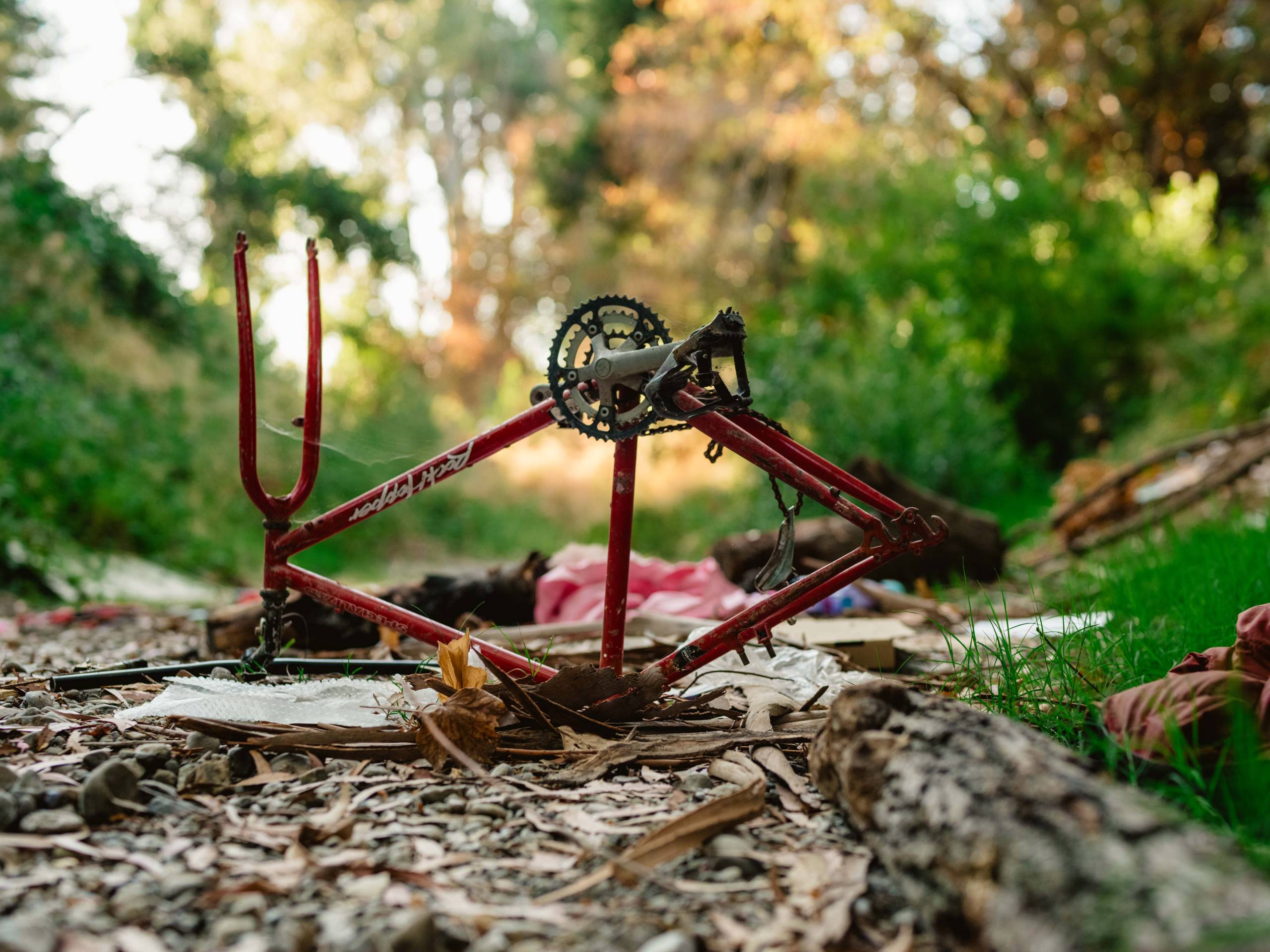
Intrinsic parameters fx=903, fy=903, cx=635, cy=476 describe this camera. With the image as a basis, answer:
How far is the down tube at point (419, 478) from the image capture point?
2.15 m

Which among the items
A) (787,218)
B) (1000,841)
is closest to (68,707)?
(1000,841)

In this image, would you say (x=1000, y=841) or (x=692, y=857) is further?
(x=692, y=857)

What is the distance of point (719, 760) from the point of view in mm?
1763

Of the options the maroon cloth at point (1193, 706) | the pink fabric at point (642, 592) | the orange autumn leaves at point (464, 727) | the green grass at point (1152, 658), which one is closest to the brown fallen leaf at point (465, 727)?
the orange autumn leaves at point (464, 727)

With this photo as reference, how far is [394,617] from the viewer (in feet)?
7.22

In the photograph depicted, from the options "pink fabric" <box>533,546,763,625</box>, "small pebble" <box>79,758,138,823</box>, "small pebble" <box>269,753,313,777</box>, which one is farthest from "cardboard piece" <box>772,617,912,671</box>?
"small pebble" <box>79,758,138,823</box>

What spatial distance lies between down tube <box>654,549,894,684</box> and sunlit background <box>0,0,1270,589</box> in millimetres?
656

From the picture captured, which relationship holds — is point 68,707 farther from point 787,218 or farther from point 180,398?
point 787,218

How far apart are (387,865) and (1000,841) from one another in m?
0.85

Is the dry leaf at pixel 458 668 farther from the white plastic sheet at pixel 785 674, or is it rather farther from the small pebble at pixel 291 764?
the white plastic sheet at pixel 785 674

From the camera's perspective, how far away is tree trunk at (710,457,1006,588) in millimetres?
3869

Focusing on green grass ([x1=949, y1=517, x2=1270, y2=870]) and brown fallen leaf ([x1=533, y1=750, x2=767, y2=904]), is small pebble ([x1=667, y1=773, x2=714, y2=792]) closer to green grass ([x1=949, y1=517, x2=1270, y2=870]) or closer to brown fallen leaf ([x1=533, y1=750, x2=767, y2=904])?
brown fallen leaf ([x1=533, y1=750, x2=767, y2=904])

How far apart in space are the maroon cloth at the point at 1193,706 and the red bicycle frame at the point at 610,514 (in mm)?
582

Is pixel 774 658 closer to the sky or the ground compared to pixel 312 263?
closer to the ground
